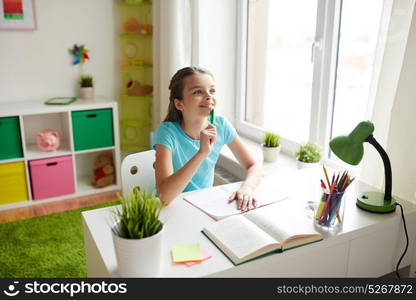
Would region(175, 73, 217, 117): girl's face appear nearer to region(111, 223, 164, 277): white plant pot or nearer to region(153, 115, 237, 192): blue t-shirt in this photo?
region(153, 115, 237, 192): blue t-shirt

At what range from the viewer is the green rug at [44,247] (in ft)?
7.16

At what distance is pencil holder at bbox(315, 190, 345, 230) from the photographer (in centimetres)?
123

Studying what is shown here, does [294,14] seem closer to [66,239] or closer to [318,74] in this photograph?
[318,74]

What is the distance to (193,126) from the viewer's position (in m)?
1.74

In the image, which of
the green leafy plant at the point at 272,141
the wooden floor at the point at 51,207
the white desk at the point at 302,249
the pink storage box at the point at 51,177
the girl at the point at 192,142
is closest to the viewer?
the white desk at the point at 302,249

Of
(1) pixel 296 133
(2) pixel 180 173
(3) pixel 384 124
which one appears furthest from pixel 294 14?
(2) pixel 180 173

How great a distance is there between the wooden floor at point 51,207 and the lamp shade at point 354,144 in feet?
7.21

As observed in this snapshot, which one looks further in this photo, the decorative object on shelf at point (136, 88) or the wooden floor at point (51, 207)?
the decorative object on shelf at point (136, 88)

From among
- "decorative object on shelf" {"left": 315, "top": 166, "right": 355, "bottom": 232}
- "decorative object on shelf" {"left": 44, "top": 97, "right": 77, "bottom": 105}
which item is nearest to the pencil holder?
"decorative object on shelf" {"left": 315, "top": 166, "right": 355, "bottom": 232}

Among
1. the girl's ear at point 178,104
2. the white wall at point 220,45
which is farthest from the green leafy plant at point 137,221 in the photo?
the white wall at point 220,45

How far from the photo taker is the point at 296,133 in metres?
2.47

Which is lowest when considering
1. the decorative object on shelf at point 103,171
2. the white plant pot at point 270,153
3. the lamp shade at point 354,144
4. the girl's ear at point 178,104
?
the decorative object on shelf at point 103,171

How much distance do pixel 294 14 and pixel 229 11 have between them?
61 centimetres

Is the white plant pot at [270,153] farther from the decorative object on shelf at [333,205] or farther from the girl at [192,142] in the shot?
the decorative object on shelf at [333,205]
